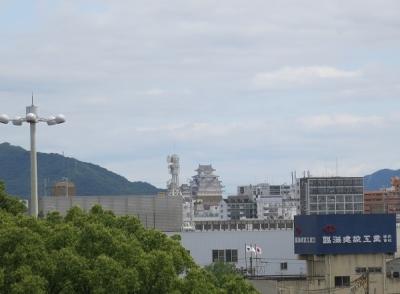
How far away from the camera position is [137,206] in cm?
12331

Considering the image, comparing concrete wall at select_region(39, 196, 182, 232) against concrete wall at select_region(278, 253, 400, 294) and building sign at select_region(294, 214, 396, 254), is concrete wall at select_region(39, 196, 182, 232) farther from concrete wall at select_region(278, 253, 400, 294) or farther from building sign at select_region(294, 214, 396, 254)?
concrete wall at select_region(278, 253, 400, 294)

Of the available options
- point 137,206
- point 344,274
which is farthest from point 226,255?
point 344,274

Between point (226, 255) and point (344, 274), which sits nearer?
point (344, 274)

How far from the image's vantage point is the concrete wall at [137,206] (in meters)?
121

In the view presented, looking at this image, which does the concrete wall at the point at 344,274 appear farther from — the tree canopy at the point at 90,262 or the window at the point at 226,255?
the window at the point at 226,255

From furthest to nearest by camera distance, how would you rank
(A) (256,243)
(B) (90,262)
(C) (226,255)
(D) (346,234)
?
(A) (256,243)
(C) (226,255)
(D) (346,234)
(B) (90,262)

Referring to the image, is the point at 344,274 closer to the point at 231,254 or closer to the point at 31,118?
the point at 31,118

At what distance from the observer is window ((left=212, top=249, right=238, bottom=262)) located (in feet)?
415

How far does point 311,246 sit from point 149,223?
131 ft

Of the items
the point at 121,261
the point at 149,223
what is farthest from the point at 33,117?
the point at 149,223

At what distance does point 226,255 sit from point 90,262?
89.4 metres

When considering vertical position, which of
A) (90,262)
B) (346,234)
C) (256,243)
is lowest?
(256,243)

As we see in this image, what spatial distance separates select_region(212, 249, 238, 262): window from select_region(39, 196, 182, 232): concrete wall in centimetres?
449

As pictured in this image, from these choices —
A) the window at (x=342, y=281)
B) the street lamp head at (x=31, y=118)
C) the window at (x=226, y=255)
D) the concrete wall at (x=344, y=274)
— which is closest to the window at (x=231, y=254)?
the window at (x=226, y=255)
